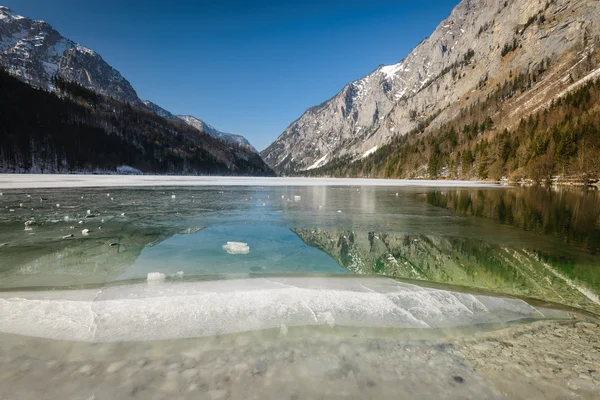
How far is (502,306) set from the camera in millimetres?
4230

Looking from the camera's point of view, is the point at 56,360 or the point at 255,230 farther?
the point at 255,230

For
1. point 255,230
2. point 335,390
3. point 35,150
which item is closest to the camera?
point 335,390

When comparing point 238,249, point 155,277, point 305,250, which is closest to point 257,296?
point 155,277

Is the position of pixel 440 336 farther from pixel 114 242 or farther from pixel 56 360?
pixel 114 242

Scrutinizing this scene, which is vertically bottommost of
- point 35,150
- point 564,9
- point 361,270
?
point 361,270

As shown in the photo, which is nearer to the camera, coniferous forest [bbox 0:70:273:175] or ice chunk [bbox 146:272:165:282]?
ice chunk [bbox 146:272:165:282]

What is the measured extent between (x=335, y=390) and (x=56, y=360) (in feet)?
9.22

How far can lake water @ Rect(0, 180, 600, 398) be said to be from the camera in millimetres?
2816

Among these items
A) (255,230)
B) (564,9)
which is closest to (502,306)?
(255,230)

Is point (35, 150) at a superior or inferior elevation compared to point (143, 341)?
superior

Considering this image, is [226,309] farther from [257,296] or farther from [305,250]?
[305,250]

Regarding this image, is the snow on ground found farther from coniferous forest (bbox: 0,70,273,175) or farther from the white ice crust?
coniferous forest (bbox: 0,70,273,175)

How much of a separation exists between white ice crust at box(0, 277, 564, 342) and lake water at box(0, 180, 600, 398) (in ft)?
A: 0.07

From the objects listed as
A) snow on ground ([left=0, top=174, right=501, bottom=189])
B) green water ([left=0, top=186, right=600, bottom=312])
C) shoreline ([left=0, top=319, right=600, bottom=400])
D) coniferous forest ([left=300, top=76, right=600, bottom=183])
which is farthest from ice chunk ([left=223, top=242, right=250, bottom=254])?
coniferous forest ([left=300, top=76, right=600, bottom=183])
